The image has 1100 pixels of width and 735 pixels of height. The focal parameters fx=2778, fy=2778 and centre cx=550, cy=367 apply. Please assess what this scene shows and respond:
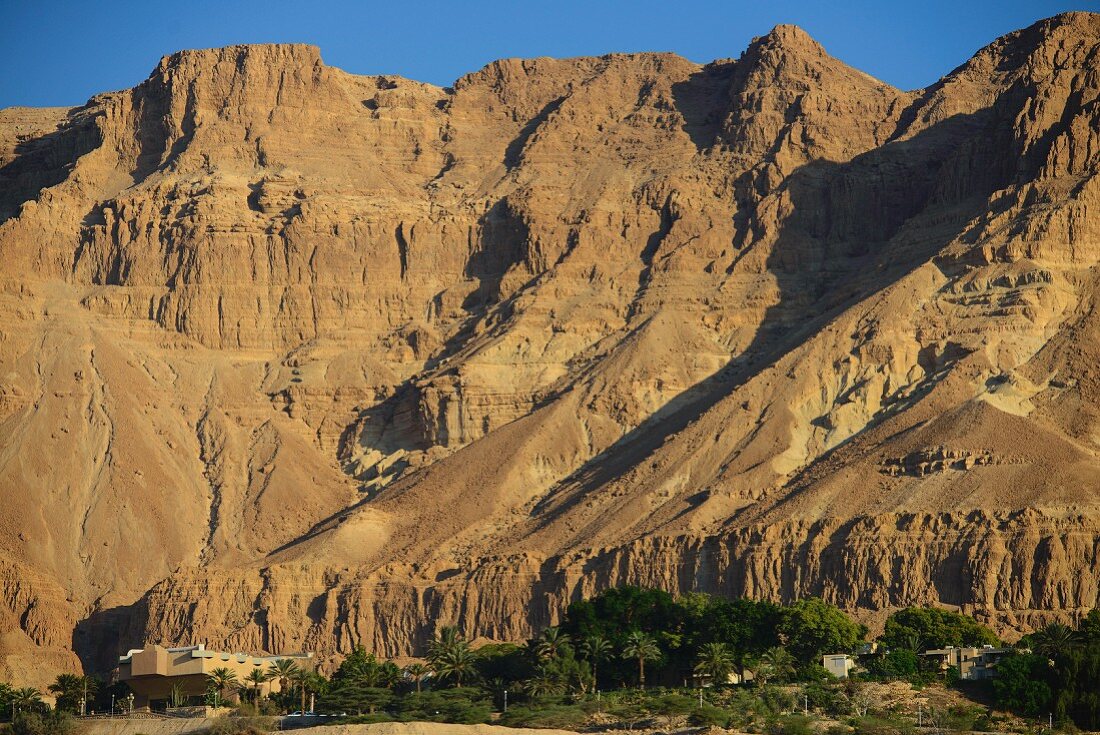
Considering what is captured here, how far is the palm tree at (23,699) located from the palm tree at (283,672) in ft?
34.2

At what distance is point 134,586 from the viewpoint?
157875 mm

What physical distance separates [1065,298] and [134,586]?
54.5 meters

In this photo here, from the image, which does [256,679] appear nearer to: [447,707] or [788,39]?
[447,707]

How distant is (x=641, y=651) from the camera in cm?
11338

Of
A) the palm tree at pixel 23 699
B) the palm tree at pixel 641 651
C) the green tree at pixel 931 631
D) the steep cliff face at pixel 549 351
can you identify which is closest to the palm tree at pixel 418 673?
the palm tree at pixel 641 651

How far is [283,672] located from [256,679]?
1.37 metres

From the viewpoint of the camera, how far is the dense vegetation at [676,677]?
100438mm

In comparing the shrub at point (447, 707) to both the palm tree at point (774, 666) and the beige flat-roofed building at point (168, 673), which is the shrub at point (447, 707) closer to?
the palm tree at point (774, 666)

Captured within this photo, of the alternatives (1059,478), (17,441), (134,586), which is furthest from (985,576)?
(17,441)

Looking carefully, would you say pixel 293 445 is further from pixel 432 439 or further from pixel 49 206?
pixel 49 206

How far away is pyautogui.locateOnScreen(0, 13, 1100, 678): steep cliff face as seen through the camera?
138875 millimetres

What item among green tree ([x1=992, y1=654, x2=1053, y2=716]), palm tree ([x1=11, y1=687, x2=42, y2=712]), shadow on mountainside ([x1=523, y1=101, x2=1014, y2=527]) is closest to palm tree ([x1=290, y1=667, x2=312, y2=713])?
palm tree ([x1=11, y1=687, x2=42, y2=712])

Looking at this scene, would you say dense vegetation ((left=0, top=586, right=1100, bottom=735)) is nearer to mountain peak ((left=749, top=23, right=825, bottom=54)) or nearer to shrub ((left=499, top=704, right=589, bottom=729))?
shrub ((left=499, top=704, right=589, bottom=729))

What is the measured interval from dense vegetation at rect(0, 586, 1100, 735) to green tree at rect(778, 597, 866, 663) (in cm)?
7
